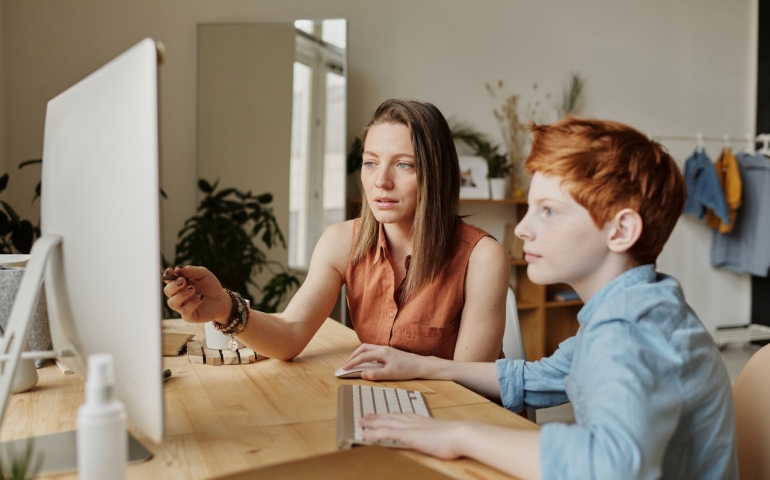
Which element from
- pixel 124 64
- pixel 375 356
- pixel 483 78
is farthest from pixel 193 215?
pixel 124 64

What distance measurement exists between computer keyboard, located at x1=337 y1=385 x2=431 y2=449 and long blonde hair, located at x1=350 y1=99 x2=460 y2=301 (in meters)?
0.45

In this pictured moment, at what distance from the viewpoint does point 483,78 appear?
446 cm

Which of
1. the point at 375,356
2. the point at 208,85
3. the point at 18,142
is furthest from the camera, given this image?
the point at 208,85

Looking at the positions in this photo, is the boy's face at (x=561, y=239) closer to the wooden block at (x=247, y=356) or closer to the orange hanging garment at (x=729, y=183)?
the wooden block at (x=247, y=356)

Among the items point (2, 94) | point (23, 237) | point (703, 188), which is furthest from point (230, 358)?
point (703, 188)

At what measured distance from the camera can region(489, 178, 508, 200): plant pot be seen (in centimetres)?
429

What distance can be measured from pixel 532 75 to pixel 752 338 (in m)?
2.59

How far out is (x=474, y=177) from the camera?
169 inches

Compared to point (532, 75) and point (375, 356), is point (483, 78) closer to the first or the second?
point (532, 75)

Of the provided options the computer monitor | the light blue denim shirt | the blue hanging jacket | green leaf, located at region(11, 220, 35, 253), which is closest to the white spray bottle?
the computer monitor

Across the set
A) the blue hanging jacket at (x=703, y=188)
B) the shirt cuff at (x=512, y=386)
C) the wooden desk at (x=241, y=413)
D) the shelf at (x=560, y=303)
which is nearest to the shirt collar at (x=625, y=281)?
the wooden desk at (x=241, y=413)

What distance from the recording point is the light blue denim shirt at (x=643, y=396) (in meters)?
0.77

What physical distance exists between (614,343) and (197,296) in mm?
829

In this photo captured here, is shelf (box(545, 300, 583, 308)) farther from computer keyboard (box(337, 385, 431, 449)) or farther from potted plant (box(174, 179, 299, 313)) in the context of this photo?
computer keyboard (box(337, 385, 431, 449))
